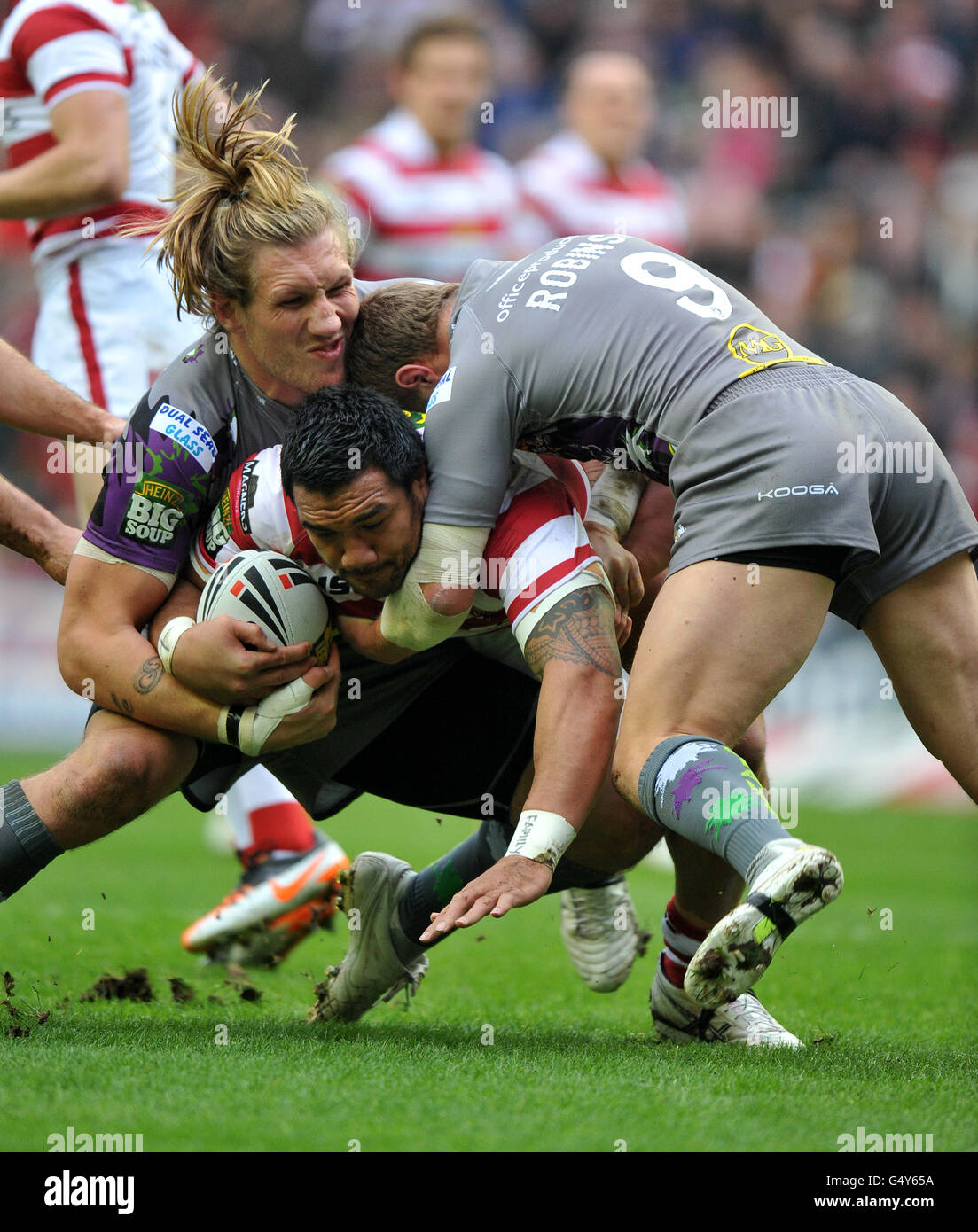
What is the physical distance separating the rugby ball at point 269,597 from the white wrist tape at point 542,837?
0.74m

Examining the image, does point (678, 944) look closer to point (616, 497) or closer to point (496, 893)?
point (496, 893)

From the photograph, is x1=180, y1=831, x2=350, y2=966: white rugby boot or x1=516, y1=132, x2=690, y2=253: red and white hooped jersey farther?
x1=516, y1=132, x2=690, y2=253: red and white hooped jersey

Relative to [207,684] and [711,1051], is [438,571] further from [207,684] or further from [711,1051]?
[711,1051]

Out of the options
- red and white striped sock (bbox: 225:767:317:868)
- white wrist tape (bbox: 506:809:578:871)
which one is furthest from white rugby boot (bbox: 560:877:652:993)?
white wrist tape (bbox: 506:809:578:871)

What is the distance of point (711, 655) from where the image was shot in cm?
332

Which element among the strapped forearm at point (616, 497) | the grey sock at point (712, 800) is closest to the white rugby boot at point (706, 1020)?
the grey sock at point (712, 800)

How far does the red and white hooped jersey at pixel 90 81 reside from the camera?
5324 millimetres

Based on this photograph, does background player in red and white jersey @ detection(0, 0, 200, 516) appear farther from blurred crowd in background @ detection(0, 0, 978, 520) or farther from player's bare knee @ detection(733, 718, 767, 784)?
blurred crowd in background @ detection(0, 0, 978, 520)

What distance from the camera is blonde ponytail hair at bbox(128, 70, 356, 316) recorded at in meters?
4.01

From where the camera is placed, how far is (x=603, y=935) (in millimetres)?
4613

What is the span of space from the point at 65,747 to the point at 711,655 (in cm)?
1002

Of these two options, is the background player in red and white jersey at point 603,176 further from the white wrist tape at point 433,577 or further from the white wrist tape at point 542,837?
the white wrist tape at point 542,837

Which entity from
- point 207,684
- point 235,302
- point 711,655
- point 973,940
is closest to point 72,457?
point 235,302

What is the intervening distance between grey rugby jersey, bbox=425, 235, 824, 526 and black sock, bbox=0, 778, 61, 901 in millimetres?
1251
